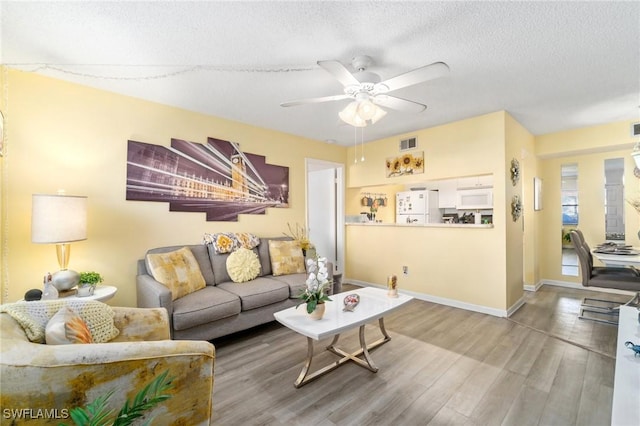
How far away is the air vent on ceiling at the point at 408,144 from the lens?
4174mm

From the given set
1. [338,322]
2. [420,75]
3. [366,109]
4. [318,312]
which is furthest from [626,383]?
[366,109]

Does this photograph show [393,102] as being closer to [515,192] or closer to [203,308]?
[203,308]

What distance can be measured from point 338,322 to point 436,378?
89cm

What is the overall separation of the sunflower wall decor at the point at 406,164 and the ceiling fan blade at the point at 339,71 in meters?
2.42

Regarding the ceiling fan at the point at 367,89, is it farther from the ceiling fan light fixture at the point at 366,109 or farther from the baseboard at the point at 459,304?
the baseboard at the point at 459,304

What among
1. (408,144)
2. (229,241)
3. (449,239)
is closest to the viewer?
(229,241)

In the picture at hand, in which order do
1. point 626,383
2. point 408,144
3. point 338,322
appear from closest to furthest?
point 626,383, point 338,322, point 408,144

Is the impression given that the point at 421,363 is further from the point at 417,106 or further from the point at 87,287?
the point at 87,287

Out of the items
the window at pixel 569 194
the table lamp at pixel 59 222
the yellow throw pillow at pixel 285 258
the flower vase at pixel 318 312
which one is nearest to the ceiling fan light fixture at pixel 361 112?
the flower vase at pixel 318 312

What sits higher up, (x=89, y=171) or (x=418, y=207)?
(x=89, y=171)

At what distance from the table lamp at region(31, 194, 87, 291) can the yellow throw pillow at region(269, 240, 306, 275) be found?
1.87 metres

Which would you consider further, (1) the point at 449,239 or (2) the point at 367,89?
(1) the point at 449,239

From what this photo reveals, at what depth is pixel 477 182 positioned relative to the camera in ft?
16.5

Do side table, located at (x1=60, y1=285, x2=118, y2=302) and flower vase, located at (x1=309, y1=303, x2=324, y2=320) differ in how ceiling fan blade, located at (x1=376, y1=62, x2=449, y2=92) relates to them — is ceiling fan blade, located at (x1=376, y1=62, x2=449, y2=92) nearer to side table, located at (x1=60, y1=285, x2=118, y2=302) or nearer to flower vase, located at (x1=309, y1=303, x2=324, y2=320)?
flower vase, located at (x1=309, y1=303, x2=324, y2=320)
